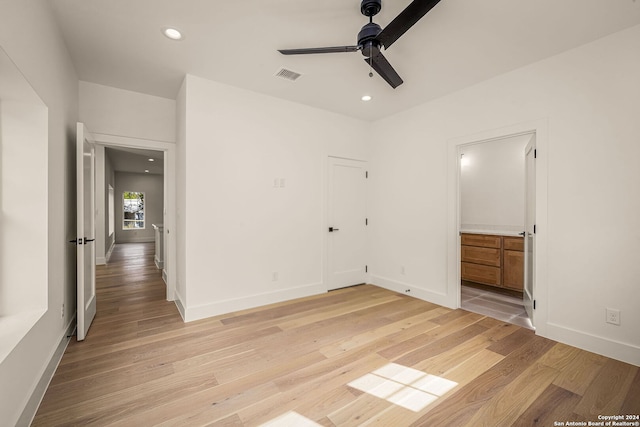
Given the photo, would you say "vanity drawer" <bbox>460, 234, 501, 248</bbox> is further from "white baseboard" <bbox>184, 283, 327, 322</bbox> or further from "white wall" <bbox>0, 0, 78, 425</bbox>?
"white wall" <bbox>0, 0, 78, 425</bbox>

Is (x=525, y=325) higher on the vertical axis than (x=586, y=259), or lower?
lower

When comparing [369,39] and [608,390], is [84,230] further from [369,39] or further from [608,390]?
[608,390]

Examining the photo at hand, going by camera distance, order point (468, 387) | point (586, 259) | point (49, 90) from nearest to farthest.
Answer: point (468, 387)
point (49, 90)
point (586, 259)

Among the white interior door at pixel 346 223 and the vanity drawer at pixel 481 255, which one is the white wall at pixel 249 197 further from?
the vanity drawer at pixel 481 255

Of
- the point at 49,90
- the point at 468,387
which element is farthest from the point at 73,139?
the point at 468,387

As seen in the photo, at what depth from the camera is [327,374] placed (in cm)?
215

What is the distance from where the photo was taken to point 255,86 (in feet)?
11.5

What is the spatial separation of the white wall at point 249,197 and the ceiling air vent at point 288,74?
0.60 m

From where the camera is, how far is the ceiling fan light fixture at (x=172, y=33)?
2.41 metres

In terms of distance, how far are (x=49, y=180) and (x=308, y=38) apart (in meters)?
2.40

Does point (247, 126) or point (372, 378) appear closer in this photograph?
point (372, 378)

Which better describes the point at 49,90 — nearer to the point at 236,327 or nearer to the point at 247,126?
the point at 247,126

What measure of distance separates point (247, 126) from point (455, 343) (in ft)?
11.2

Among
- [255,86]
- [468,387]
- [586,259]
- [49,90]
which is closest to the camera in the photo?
[468,387]
